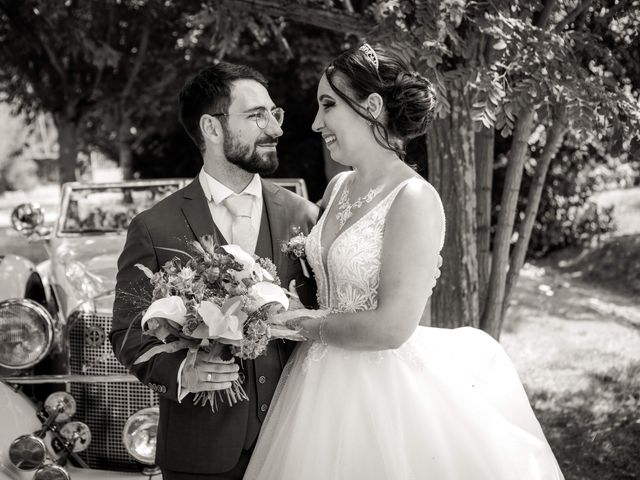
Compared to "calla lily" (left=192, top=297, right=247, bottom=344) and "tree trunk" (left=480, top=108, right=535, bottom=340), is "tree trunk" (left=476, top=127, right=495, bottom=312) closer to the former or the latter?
"tree trunk" (left=480, top=108, right=535, bottom=340)

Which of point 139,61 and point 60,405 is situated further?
point 139,61

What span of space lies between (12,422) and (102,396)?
519mm

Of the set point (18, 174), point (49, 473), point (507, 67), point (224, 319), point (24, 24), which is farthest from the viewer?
point (18, 174)

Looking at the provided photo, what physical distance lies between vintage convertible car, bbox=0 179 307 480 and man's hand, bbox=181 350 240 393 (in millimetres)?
1218

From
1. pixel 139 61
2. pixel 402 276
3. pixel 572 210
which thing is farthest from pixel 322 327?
pixel 139 61

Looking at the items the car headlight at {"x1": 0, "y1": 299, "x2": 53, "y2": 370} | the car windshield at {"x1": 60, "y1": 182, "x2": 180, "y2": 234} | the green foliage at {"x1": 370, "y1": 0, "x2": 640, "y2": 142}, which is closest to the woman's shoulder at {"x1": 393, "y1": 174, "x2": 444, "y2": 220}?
the green foliage at {"x1": 370, "y1": 0, "x2": 640, "y2": 142}

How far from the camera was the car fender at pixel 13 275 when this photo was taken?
388cm

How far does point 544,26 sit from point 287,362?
243 cm

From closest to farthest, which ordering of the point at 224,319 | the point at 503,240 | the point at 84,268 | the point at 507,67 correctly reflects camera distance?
the point at 224,319
the point at 507,67
the point at 84,268
the point at 503,240

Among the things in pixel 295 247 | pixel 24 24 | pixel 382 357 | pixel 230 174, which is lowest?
pixel 382 357

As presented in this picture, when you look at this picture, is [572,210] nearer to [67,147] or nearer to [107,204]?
[67,147]

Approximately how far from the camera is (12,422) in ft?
11.3

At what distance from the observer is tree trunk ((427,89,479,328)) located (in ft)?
14.0

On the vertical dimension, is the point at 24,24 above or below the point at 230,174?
above
